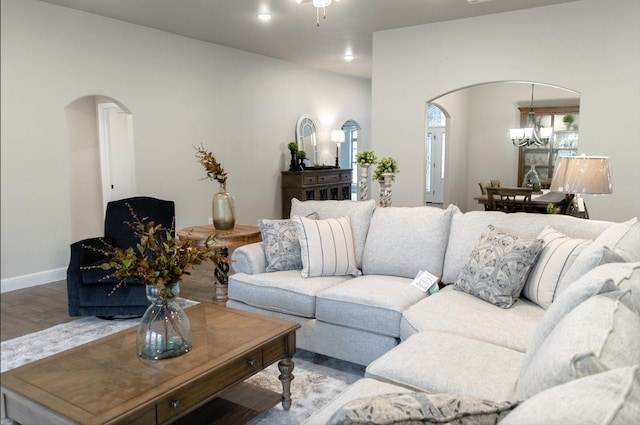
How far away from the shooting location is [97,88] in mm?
5156

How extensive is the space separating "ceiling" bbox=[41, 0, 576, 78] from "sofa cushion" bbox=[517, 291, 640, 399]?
3.48 metres

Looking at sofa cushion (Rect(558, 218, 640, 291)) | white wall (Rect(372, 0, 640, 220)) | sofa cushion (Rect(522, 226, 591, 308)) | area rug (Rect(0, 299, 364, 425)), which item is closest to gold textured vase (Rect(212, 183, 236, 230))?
area rug (Rect(0, 299, 364, 425))

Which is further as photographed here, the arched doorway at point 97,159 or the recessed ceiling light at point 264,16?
the arched doorway at point 97,159

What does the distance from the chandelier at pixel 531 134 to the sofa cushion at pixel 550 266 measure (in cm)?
630

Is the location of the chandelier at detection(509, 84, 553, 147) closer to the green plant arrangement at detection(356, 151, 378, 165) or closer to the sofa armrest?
the green plant arrangement at detection(356, 151, 378, 165)

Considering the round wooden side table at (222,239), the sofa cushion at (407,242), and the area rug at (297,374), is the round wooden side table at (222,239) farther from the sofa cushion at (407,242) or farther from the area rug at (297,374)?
the sofa cushion at (407,242)

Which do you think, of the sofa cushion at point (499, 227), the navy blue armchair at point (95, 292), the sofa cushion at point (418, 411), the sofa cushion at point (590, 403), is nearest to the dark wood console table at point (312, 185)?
the navy blue armchair at point (95, 292)

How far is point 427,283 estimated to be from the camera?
123 inches

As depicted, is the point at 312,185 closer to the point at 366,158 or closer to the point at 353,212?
the point at 366,158

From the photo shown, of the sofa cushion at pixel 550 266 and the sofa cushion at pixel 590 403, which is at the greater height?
the sofa cushion at pixel 590 403

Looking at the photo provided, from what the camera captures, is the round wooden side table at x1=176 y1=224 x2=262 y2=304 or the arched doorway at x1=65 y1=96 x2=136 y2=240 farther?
the arched doorway at x1=65 y1=96 x2=136 y2=240

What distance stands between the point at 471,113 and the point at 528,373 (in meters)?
9.66

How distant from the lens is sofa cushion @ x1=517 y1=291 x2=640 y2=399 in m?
1.04

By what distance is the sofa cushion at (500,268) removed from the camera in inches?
105
